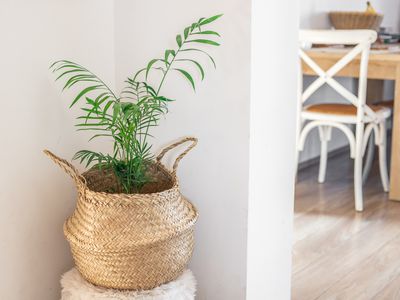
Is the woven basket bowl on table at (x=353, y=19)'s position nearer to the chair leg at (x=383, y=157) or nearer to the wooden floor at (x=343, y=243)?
the chair leg at (x=383, y=157)

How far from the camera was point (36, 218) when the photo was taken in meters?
1.90

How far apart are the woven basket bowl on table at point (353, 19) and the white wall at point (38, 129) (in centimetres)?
267

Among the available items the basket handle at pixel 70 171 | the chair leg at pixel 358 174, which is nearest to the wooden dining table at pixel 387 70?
the chair leg at pixel 358 174

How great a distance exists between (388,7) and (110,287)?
452 centimetres

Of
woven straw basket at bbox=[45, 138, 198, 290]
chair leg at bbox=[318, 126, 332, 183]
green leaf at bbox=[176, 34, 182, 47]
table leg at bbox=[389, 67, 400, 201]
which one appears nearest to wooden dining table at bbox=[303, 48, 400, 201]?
table leg at bbox=[389, 67, 400, 201]

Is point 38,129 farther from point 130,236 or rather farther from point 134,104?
point 130,236

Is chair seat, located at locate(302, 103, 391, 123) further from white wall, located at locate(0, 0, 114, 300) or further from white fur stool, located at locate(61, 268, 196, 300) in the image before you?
white fur stool, located at locate(61, 268, 196, 300)

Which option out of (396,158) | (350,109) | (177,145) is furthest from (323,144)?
(177,145)

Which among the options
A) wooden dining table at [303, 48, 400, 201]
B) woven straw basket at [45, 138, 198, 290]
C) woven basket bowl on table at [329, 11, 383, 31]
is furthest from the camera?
woven basket bowl on table at [329, 11, 383, 31]

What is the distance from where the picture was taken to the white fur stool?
1693mm

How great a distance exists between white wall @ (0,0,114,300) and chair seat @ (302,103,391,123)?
191 centimetres

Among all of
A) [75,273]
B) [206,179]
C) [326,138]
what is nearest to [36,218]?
[75,273]

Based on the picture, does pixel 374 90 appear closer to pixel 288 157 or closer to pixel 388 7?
pixel 388 7

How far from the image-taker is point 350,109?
374cm
